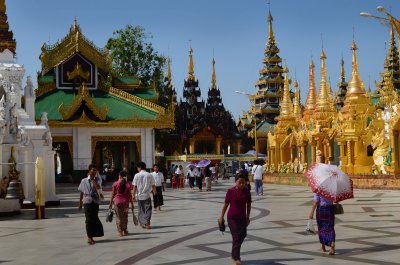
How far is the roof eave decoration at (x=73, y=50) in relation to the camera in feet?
144

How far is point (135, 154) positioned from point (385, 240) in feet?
A: 118

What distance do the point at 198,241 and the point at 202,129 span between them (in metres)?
58.0

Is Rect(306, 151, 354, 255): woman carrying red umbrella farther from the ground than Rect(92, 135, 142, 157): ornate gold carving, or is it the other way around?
Answer: Rect(92, 135, 142, 157): ornate gold carving

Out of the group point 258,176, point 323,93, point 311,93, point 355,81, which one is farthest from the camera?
point 311,93

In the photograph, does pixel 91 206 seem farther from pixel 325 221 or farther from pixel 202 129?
pixel 202 129

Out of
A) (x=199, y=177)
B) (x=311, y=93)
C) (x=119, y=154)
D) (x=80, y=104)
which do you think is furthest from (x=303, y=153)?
(x=119, y=154)

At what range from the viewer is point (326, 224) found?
998cm

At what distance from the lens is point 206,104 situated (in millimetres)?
76250

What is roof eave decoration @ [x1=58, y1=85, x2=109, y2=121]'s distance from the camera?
3916 centimetres

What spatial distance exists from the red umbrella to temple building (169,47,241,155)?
58.2 meters

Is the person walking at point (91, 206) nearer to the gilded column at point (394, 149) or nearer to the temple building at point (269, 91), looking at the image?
the gilded column at point (394, 149)

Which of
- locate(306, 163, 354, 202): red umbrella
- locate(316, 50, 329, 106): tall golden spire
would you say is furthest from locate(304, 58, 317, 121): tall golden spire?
locate(306, 163, 354, 202): red umbrella

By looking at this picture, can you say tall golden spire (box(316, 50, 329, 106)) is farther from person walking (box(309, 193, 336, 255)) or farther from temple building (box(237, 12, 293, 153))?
temple building (box(237, 12, 293, 153))

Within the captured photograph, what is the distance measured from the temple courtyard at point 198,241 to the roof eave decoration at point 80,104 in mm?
22004
